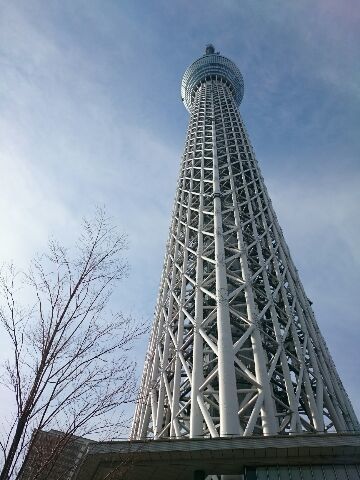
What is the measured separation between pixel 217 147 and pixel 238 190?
7.82 m

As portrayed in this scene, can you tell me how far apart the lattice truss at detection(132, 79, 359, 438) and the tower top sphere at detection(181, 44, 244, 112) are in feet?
95.1

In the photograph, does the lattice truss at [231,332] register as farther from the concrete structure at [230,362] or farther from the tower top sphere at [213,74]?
the tower top sphere at [213,74]

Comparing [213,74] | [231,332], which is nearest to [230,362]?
[231,332]

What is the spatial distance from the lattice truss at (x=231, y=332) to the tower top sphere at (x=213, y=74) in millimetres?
28977

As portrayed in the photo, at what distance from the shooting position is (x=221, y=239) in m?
27.1

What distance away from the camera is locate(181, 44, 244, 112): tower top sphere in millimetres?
62406

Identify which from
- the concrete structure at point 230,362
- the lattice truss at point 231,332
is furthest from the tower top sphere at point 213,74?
the lattice truss at point 231,332

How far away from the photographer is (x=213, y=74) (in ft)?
204

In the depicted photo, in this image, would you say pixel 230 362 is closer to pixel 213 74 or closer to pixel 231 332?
pixel 231 332

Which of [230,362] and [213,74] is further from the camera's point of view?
[213,74]

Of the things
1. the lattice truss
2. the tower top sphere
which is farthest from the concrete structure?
the tower top sphere

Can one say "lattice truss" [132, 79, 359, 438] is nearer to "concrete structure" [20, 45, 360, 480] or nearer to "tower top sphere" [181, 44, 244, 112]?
"concrete structure" [20, 45, 360, 480]

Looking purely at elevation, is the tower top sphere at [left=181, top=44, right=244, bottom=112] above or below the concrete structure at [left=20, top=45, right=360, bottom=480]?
above

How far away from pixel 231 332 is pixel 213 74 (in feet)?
169
